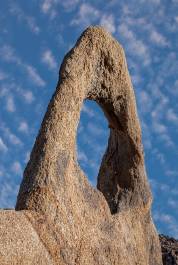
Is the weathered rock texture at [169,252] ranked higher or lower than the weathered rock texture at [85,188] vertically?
higher

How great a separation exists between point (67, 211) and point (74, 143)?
88 centimetres

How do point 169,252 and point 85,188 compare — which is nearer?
point 85,188

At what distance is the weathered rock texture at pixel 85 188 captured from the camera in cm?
708

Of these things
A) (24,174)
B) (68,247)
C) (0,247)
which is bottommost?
(0,247)

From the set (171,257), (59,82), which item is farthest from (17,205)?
(171,257)

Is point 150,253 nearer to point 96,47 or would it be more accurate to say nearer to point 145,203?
point 145,203

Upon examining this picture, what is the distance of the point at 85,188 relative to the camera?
818 cm

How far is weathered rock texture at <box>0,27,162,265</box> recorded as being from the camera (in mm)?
7078

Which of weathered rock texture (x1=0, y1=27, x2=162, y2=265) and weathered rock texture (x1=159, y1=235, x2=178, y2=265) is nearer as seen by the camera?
weathered rock texture (x1=0, y1=27, x2=162, y2=265)

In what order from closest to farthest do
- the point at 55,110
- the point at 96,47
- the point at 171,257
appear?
the point at 55,110
the point at 96,47
the point at 171,257

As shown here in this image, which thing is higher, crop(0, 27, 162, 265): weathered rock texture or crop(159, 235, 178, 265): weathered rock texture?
crop(159, 235, 178, 265): weathered rock texture

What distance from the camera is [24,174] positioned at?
7.59 m

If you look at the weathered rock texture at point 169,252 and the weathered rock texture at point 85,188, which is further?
the weathered rock texture at point 169,252

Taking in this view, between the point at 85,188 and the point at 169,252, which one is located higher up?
the point at 169,252
